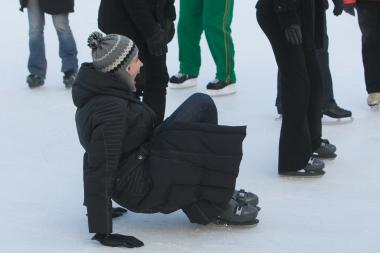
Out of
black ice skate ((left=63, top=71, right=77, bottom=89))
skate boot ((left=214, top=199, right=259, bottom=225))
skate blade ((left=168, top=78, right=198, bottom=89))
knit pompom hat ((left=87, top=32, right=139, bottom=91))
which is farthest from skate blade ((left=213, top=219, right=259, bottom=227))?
black ice skate ((left=63, top=71, right=77, bottom=89))

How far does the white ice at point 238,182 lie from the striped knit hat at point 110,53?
2.25 ft

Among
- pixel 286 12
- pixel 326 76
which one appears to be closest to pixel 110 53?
pixel 286 12

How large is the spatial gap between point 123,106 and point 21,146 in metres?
1.74

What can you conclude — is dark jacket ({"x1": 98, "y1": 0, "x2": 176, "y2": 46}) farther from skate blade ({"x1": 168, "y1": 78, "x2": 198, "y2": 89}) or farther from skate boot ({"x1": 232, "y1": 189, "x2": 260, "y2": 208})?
skate blade ({"x1": 168, "y1": 78, "x2": 198, "y2": 89})

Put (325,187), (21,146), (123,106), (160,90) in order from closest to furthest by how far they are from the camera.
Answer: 1. (123,106)
2. (325,187)
3. (160,90)
4. (21,146)

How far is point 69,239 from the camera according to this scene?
3475 mm

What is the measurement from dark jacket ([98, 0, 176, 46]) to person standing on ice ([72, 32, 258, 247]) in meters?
0.73

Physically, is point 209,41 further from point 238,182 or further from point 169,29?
point 238,182

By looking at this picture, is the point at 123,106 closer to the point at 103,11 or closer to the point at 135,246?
the point at 135,246

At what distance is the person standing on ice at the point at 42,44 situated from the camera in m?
6.28

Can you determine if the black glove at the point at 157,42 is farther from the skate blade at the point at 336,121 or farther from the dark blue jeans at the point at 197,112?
A: the skate blade at the point at 336,121

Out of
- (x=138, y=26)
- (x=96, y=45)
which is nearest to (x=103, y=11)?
(x=138, y=26)

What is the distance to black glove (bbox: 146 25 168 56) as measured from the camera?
13.8 feet

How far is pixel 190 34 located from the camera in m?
6.19
